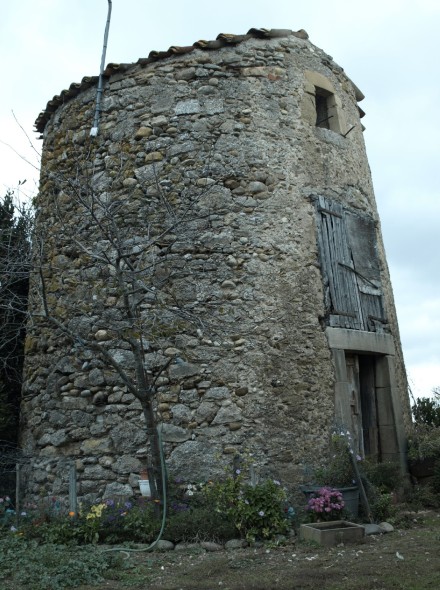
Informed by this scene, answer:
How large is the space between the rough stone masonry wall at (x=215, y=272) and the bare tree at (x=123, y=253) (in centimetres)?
4

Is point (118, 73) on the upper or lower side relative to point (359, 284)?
upper

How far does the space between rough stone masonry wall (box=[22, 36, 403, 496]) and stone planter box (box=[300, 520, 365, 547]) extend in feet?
2.74

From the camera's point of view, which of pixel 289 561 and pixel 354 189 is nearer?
pixel 289 561

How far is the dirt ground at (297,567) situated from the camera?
4.50 metres

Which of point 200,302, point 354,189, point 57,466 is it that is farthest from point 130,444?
point 354,189

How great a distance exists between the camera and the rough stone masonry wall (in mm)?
6973

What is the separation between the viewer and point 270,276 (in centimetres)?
747

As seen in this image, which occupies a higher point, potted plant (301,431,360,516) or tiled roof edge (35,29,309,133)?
tiled roof edge (35,29,309,133)

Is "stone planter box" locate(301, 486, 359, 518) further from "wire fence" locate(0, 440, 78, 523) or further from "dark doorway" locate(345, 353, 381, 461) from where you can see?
"wire fence" locate(0, 440, 78, 523)

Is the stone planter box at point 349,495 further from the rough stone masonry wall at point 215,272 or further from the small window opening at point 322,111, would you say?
the small window opening at point 322,111

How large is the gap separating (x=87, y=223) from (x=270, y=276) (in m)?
2.39

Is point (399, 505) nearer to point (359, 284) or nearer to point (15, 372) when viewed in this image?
point (359, 284)

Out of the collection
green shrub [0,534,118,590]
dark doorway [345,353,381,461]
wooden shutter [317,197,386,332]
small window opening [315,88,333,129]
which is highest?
small window opening [315,88,333,129]

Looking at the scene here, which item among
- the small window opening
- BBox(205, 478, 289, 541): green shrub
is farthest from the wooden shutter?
BBox(205, 478, 289, 541): green shrub
